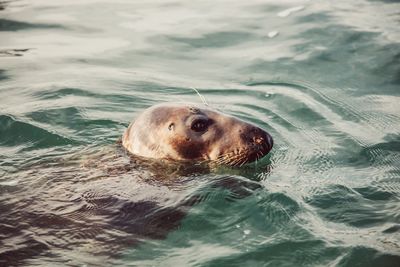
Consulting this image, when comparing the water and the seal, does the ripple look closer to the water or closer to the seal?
the water

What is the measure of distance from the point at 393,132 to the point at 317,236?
94.4 inches

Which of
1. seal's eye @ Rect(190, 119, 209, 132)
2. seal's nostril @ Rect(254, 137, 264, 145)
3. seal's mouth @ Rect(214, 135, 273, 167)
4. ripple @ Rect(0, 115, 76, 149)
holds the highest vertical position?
seal's eye @ Rect(190, 119, 209, 132)

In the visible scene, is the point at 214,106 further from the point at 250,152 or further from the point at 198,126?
the point at 250,152

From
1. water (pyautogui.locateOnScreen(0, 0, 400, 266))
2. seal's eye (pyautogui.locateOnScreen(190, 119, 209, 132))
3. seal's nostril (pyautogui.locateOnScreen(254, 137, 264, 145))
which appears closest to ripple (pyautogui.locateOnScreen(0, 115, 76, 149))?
water (pyautogui.locateOnScreen(0, 0, 400, 266))

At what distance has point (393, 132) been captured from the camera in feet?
17.9

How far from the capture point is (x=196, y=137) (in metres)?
4.46

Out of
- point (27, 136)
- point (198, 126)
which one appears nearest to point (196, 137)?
point (198, 126)

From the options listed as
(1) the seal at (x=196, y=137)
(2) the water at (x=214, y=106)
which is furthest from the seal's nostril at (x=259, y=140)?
(2) the water at (x=214, y=106)

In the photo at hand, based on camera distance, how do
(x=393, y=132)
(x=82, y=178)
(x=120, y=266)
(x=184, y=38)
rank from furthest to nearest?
(x=184, y=38) → (x=393, y=132) → (x=82, y=178) → (x=120, y=266)

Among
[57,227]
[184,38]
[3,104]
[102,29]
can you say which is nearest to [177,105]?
[57,227]

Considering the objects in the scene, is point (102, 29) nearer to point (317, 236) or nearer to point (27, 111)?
point (27, 111)

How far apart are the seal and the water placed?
0.44ft

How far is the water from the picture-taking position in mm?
3457

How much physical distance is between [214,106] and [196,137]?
1.85 metres
